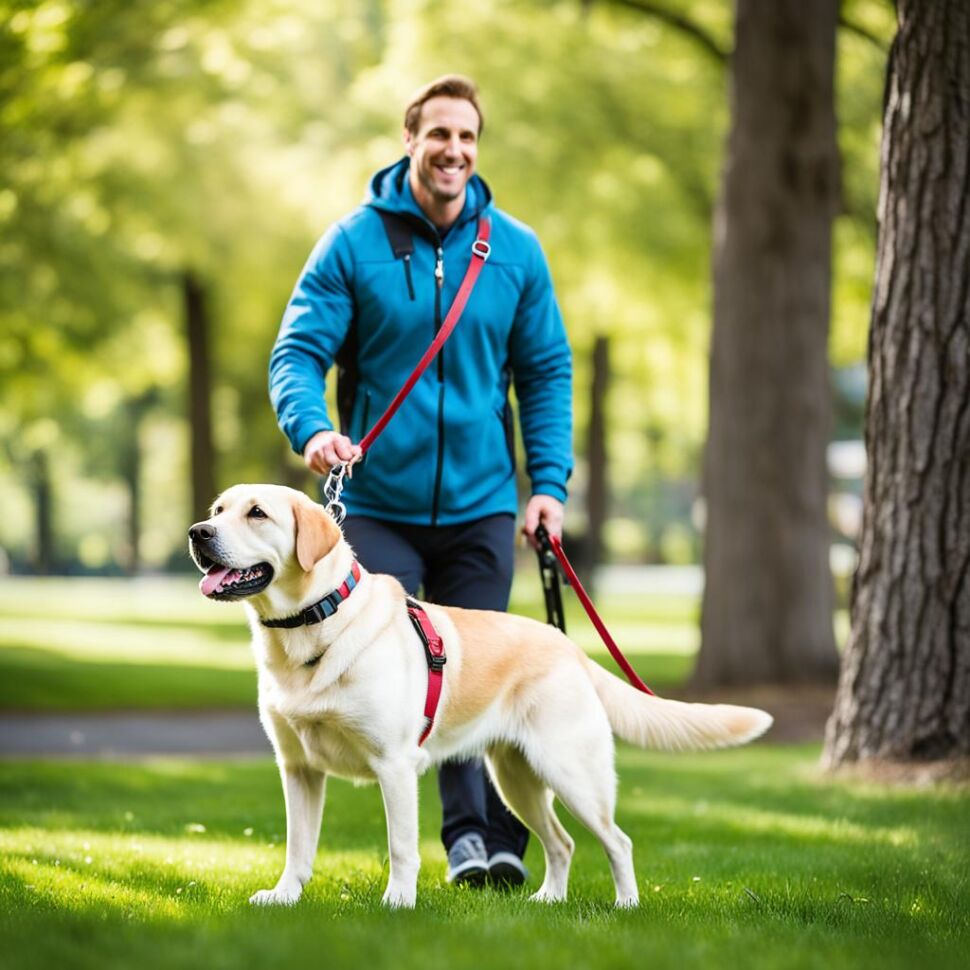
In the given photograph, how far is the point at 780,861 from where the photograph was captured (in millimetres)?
5660

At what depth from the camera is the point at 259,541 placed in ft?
14.1

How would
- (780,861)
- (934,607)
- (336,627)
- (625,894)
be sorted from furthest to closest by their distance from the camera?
(934,607), (780,861), (625,894), (336,627)

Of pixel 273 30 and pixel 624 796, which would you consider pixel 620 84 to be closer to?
pixel 273 30

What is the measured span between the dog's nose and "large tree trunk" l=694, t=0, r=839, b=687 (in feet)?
29.0

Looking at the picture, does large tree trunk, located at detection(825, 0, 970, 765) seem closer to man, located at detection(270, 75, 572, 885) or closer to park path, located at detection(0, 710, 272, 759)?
man, located at detection(270, 75, 572, 885)

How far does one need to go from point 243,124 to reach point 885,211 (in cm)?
1568

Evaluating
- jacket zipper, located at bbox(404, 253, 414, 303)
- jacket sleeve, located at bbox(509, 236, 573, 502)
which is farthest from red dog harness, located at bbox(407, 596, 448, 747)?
jacket zipper, located at bbox(404, 253, 414, 303)

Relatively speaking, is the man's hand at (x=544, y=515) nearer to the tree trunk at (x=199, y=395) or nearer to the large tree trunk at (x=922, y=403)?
the large tree trunk at (x=922, y=403)

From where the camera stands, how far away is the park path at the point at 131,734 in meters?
10.9

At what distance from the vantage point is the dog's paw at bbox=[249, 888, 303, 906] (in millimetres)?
4465

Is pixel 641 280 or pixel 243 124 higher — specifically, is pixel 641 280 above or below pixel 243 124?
below

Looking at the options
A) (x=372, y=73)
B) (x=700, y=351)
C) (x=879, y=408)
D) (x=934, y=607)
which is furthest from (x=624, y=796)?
(x=700, y=351)

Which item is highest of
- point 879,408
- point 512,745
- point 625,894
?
point 879,408

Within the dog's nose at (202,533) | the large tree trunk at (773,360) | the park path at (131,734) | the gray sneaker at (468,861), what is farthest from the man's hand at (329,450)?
the large tree trunk at (773,360)
